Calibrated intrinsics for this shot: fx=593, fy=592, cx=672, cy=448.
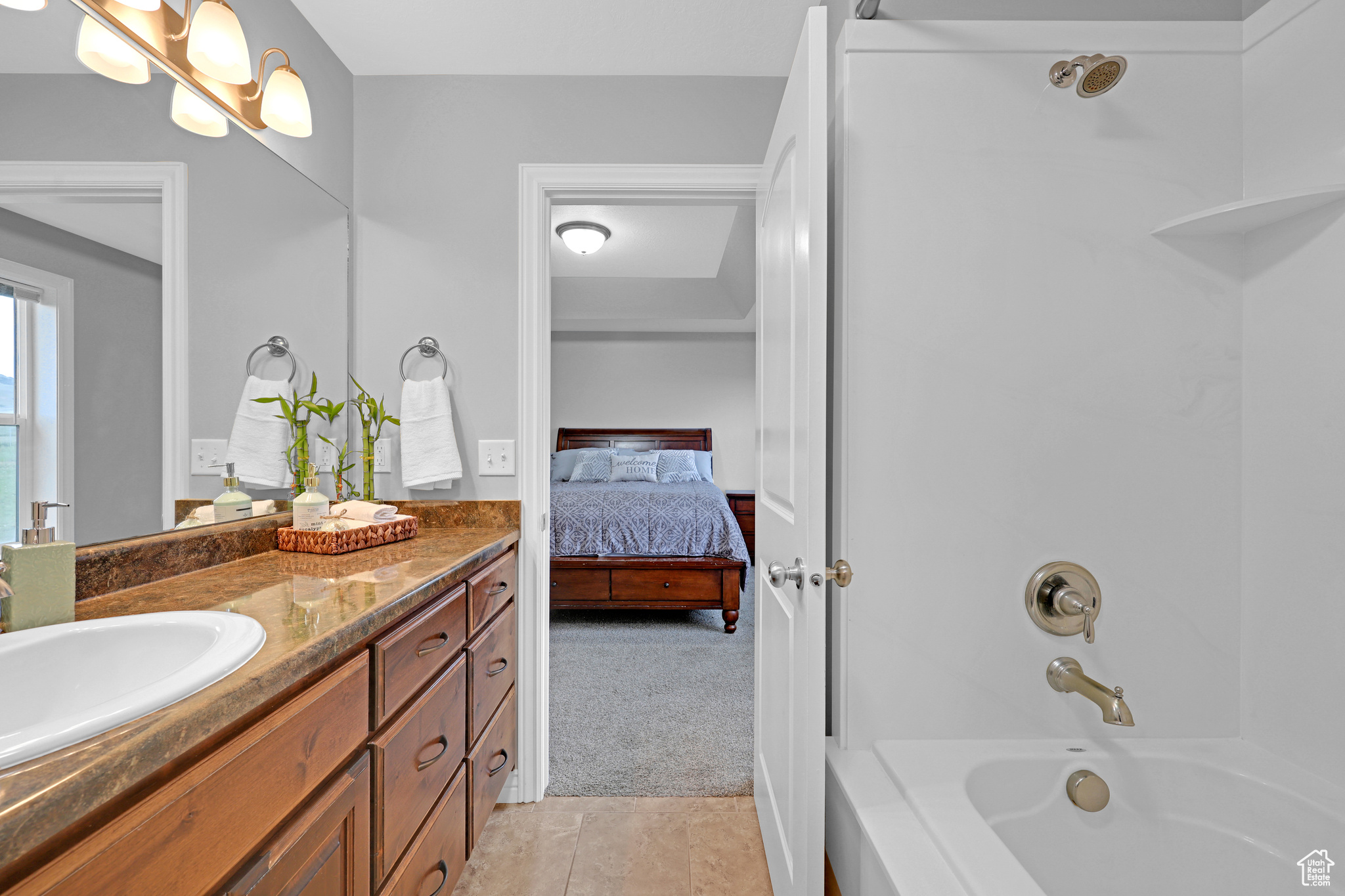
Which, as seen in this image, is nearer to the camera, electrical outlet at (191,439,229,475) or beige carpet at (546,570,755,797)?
electrical outlet at (191,439,229,475)

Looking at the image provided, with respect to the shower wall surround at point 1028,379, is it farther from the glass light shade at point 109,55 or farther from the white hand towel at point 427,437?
the glass light shade at point 109,55

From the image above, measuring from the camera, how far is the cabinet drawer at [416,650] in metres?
1.01

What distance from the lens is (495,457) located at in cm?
192

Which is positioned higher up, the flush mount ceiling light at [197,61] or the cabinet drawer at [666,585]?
the flush mount ceiling light at [197,61]

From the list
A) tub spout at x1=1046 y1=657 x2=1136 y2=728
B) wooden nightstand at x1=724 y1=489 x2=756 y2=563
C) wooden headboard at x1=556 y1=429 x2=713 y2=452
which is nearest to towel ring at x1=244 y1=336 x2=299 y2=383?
tub spout at x1=1046 y1=657 x2=1136 y2=728

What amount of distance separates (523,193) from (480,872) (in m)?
1.98

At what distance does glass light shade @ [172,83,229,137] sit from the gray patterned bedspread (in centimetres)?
248

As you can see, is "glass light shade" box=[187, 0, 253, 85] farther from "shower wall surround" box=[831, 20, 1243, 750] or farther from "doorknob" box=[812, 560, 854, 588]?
"doorknob" box=[812, 560, 854, 588]

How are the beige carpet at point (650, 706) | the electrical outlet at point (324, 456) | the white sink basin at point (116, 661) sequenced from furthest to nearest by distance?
1. the beige carpet at point (650, 706)
2. the electrical outlet at point (324, 456)
3. the white sink basin at point (116, 661)

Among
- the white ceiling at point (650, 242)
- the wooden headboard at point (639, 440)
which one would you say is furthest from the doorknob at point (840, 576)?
the wooden headboard at point (639, 440)

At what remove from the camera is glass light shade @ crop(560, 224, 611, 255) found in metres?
3.65

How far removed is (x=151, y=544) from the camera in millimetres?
1183

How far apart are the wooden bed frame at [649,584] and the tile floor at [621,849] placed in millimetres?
1606

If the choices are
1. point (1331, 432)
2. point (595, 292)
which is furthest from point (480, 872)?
point (595, 292)
